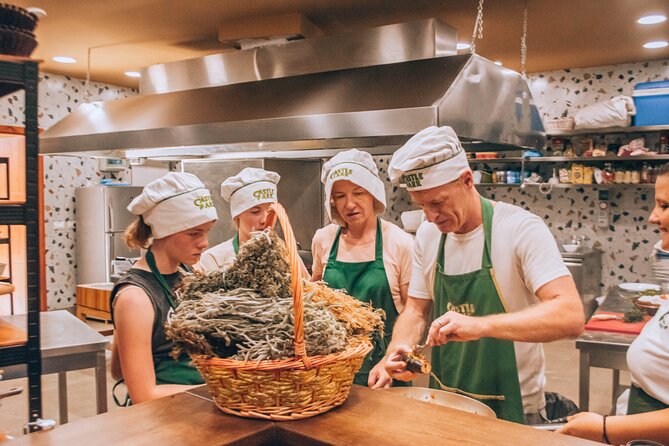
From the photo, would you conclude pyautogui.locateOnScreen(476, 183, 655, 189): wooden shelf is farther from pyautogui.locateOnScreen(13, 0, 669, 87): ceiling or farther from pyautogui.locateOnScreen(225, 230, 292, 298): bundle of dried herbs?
pyautogui.locateOnScreen(225, 230, 292, 298): bundle of dried herbs

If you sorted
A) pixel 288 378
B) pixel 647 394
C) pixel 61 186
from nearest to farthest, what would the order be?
pixel 288 378, pixel 647 394, pixel 61 186

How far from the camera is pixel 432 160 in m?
1.96

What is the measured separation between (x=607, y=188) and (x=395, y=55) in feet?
14.4

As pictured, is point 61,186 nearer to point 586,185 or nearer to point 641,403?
point 586,185

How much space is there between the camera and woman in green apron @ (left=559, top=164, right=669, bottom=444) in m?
1.57

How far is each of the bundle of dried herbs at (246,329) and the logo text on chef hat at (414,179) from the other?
2.43 feet

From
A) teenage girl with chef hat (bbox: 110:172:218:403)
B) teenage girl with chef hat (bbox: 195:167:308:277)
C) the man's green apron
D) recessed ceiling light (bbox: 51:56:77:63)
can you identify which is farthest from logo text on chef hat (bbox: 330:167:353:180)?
recessed ceiling light (bbox: 51:56:77:63)

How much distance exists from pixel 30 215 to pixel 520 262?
156 cm

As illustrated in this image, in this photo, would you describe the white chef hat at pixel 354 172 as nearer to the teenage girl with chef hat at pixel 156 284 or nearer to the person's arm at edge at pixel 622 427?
the teenage girl with chef hat at pixel 156 284

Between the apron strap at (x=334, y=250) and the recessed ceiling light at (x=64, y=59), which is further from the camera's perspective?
the recessed ceiling light at (x=64, y=59)

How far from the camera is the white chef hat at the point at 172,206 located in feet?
6.54

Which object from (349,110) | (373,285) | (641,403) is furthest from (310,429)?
(349,110)

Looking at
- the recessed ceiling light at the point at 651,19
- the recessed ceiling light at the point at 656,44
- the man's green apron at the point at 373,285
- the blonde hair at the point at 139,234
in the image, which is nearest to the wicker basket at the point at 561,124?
the recessed ceiling light at the point at 656,44

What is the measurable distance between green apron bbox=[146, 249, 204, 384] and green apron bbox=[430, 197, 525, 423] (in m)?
0.90
